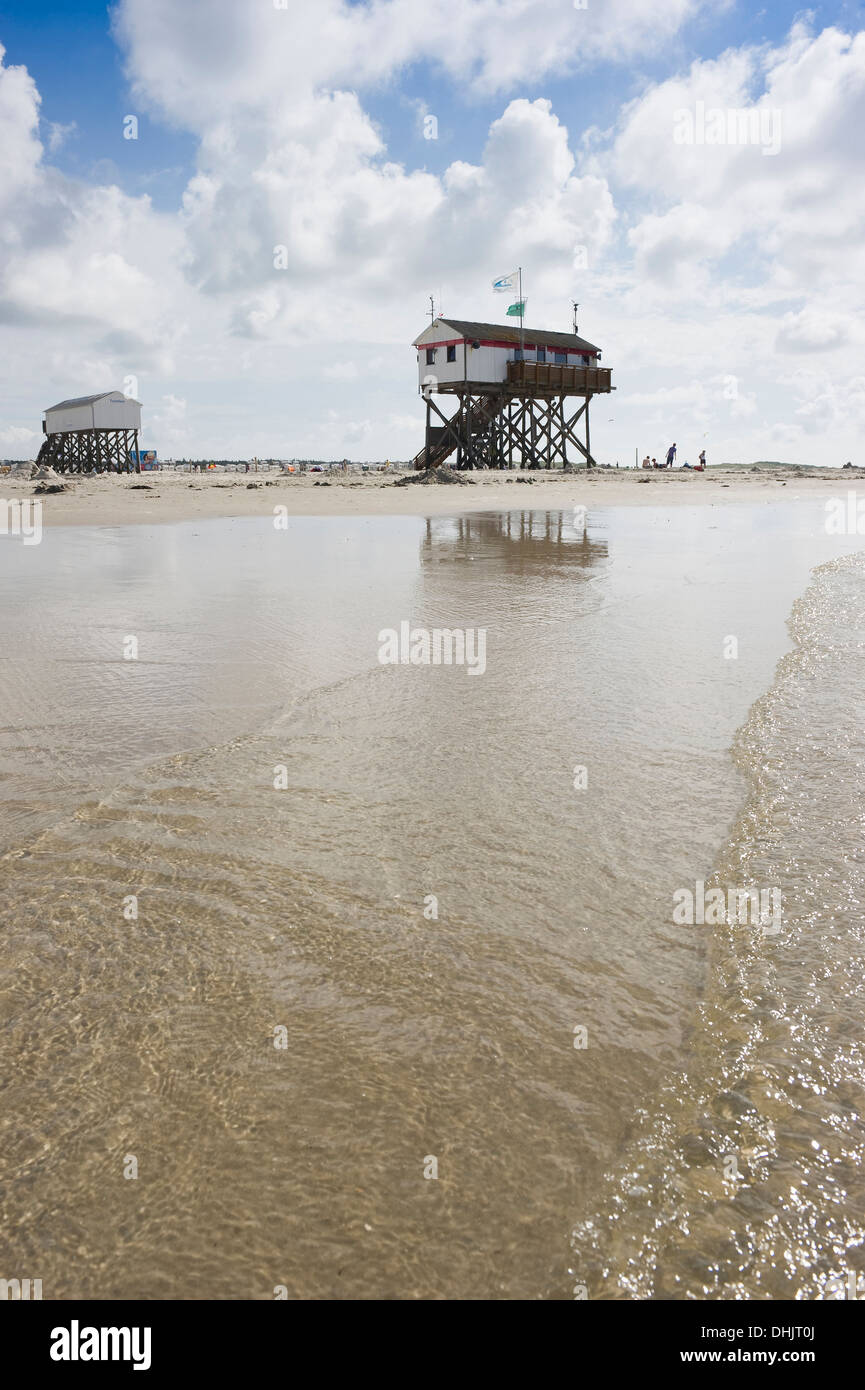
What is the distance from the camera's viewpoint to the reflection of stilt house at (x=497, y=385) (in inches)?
1693

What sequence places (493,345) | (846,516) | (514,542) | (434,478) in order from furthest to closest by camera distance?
(493,345)
(434,478)
(846,516)
(514,542)

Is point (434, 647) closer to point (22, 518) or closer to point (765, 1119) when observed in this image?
point (765, 1119)

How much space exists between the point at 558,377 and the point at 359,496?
22.7 metres

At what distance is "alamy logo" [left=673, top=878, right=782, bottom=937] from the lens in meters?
2.92

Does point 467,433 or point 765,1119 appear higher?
point 467,433

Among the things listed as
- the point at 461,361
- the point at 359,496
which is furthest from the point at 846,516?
the point at 461,361

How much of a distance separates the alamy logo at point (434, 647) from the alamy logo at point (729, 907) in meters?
3.03

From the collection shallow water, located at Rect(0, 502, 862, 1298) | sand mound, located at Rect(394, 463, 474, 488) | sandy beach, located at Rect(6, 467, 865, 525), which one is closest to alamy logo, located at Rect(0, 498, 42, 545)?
sandy beach, located at Rect(6, 467, 865, 525)

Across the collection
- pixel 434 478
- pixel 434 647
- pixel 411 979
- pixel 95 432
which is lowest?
pixel 411 979

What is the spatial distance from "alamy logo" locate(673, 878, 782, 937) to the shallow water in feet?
0.19

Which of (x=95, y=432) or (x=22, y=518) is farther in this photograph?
(x=95, y=432)

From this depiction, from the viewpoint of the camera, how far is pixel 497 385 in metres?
43.7

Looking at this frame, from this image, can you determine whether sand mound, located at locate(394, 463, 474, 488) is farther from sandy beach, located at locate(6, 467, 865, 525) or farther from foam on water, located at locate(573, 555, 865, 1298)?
foam on water, located at locate(573, 555, 865, 1298)
